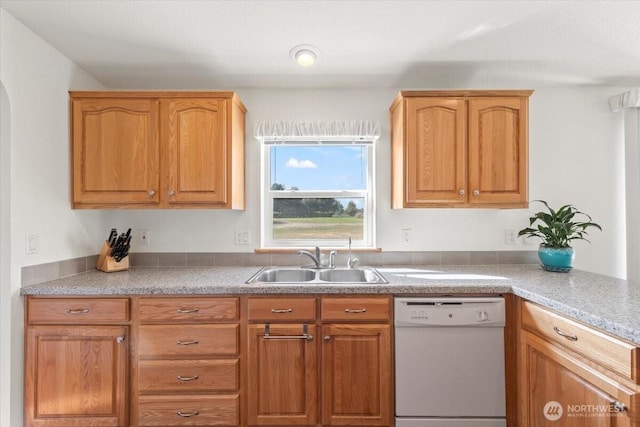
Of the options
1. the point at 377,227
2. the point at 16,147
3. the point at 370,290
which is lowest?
the point at 370,290

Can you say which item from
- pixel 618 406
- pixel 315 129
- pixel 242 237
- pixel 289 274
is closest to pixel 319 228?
pixel 289 274

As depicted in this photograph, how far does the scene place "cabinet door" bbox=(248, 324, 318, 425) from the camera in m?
1.81

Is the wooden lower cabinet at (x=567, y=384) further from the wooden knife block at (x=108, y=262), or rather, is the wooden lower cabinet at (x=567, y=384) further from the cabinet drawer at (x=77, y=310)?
the wooden knife block at (x=108, y=262)

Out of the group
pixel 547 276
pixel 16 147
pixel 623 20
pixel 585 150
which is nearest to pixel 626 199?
pixel 585 150

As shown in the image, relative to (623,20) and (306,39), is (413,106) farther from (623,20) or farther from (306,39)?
(623,20)

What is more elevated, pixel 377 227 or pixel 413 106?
pixel 413 106

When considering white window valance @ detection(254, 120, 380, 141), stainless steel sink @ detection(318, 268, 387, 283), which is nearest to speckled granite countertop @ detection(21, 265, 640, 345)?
stainless steel sink @ detection(318, 268, 387, 283)

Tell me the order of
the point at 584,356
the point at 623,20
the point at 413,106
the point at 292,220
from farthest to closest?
1. the point at 292,220
2. the point at 413,106
3. the point at 623,20
4. the point at 584,356

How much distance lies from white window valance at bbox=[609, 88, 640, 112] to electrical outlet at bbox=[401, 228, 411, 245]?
5.81 feet

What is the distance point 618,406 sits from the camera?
114cm

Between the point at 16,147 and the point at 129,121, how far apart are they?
0.60 metres

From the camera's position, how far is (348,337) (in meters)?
1.82

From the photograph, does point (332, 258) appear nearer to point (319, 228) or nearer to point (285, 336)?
point (319, 228)

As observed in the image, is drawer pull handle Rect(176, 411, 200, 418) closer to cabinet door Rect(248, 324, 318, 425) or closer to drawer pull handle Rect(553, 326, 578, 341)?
cabinet door Rect(248, 324, 318, 425)
